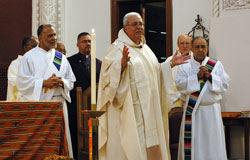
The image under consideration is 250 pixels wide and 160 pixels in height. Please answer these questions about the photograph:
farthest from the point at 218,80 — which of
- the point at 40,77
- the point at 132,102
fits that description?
the point at 40,77

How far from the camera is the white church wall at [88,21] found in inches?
398

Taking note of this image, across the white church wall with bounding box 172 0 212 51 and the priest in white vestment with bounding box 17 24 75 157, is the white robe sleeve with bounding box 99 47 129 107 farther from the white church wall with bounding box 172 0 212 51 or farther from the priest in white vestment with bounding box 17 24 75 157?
the white church wall with bounding box 172 0 212 51

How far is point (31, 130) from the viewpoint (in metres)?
4.08

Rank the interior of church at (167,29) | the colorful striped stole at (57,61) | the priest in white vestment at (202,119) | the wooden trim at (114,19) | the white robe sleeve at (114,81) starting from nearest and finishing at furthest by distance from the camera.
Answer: the white robe sleeve at (114,81) → the colorful striped stole at (57,61) → the priest in white vestment at (202,119) → the interior of church at (167,29) → the wooden trim at (114,19)

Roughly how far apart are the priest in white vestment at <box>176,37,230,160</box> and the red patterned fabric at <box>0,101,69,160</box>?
2700 mm

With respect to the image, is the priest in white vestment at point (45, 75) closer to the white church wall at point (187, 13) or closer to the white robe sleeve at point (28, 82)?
the white robe sleeve at point (28, 82)

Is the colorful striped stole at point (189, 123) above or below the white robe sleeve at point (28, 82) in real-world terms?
below

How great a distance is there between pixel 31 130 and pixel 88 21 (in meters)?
6.43

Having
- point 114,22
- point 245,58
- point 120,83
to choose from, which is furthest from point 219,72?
point 114,22

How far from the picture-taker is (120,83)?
5.21 metres

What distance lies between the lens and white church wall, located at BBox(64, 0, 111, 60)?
10109mm

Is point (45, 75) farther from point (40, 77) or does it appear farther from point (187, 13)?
point (187, 13)

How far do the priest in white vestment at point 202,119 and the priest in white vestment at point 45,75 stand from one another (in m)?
1.59

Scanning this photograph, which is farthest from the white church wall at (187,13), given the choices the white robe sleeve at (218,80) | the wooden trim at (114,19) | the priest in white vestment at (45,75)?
the priest in white vestment at (45,75)
